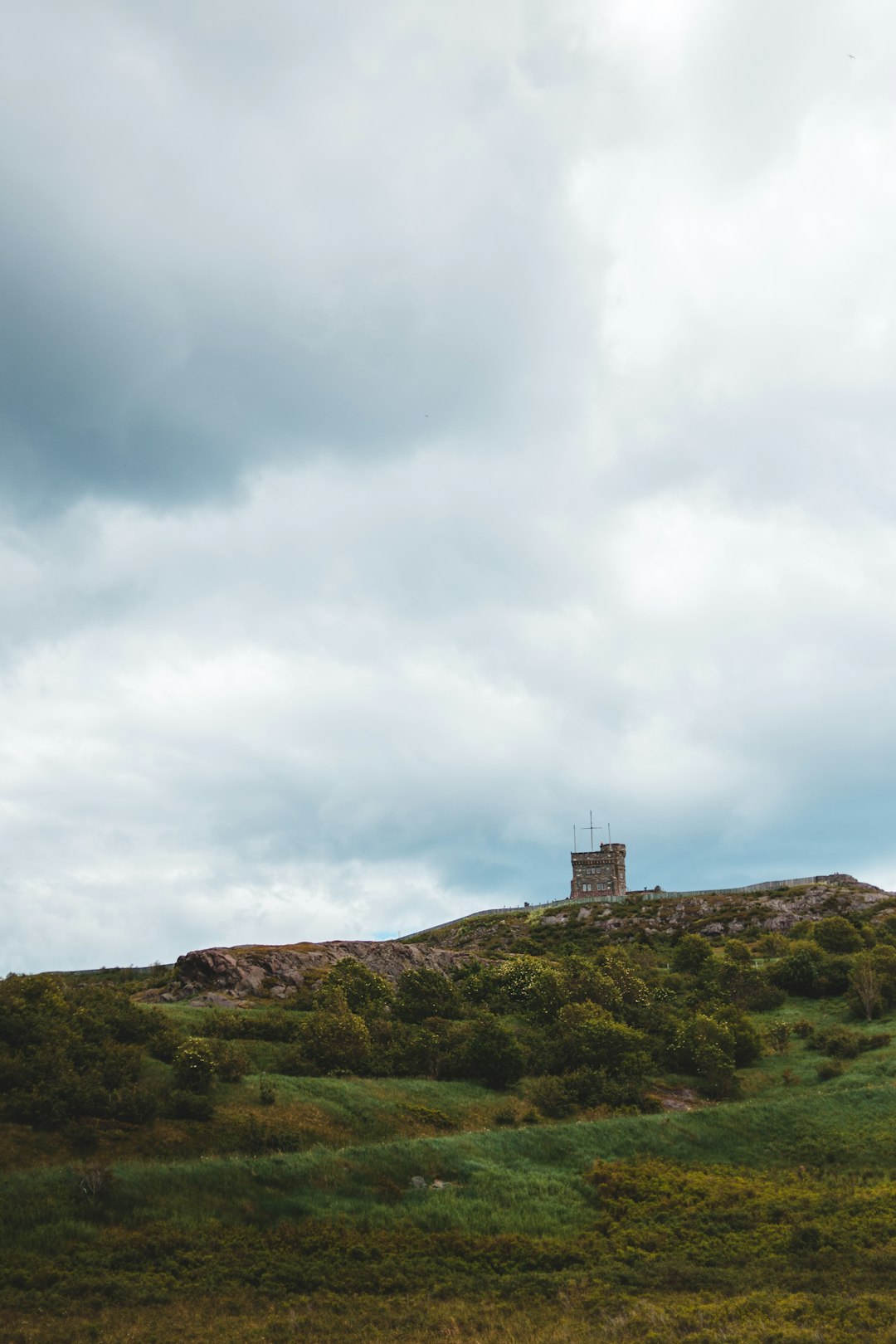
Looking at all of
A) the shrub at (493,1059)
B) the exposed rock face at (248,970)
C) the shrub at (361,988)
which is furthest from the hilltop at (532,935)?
the shrub at (493,1059)

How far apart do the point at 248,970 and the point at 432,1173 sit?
37.1 m

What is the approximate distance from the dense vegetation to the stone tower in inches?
3728

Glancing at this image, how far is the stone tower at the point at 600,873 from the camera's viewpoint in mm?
154000

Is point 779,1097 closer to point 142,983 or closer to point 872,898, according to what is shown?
point 142,983

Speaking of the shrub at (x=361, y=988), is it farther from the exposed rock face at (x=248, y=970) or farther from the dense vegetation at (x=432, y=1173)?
the exposed rock face at (x=248, y=970)

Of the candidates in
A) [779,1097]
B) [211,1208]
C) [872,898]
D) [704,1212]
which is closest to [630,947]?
[872,898]

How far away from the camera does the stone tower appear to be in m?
154

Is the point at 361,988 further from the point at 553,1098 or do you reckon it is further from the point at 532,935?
the point at 532,935

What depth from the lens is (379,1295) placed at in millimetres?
25969

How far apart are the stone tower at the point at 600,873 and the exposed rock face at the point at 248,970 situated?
77618 millimetres

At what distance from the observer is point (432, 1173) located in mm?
35281

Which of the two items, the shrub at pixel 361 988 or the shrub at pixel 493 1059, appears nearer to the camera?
the shrub at pixel 493 1059

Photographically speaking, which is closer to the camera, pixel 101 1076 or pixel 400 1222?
pixel 400 1222

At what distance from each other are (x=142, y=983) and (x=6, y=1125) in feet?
159
